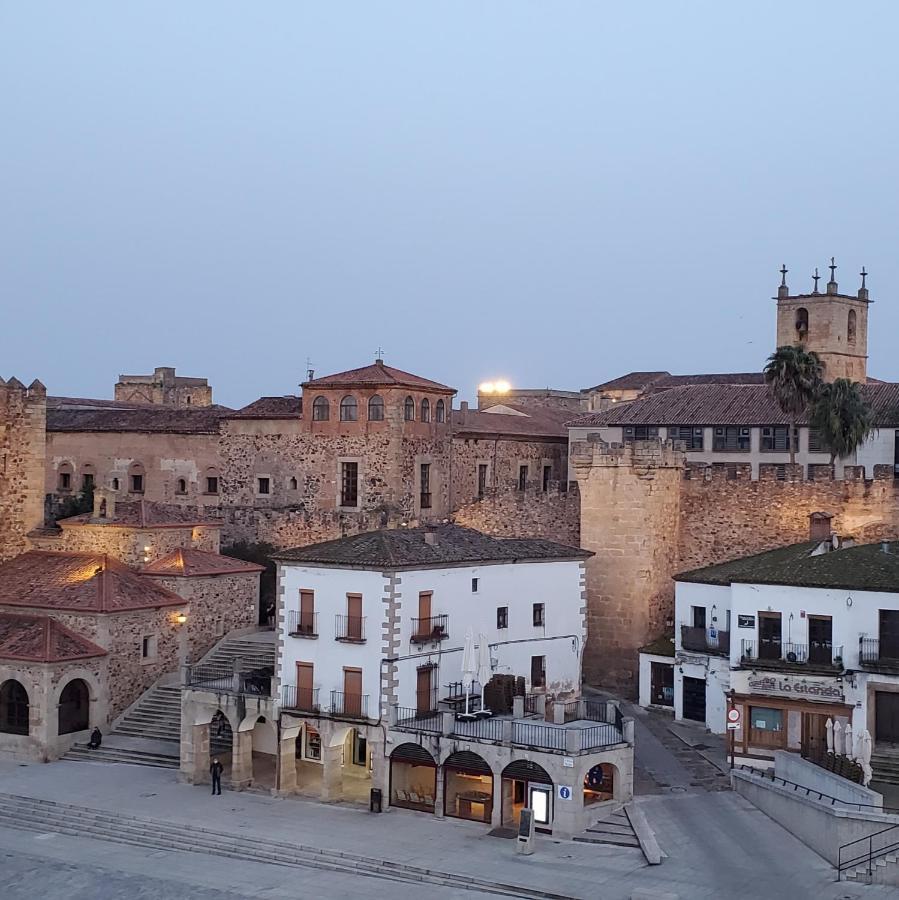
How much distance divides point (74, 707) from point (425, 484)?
15588mm

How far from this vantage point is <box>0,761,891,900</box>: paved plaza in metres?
26.9

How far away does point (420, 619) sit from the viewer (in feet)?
111

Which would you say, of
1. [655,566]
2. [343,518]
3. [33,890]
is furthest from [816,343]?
[33,890]

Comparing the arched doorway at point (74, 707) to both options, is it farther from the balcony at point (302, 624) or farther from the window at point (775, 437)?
the window at point (775, 437)

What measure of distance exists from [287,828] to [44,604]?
1279cm

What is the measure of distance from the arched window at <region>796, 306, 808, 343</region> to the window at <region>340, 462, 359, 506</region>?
17.3 metres

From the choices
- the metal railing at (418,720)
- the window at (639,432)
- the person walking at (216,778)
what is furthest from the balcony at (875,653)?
the window at (639,432)

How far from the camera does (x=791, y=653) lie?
34.3 metres

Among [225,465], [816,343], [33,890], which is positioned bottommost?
[33,890]

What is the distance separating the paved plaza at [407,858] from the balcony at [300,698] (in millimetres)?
2159

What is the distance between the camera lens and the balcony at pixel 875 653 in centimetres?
3309

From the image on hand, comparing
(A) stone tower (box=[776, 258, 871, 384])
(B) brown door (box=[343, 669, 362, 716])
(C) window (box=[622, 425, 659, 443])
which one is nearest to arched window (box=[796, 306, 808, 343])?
(A) stone tower (box=[776, 258, 871, 384])

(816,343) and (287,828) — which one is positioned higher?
(816,343)

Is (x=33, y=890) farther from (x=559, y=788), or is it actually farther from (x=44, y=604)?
(x=44, y=604)
